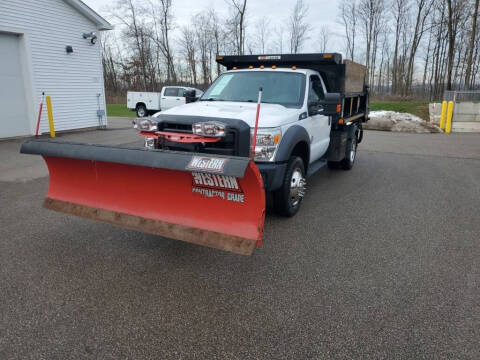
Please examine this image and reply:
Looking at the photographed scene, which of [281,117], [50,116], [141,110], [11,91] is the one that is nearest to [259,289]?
[281,117]

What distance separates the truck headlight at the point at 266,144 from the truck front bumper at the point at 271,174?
92mm

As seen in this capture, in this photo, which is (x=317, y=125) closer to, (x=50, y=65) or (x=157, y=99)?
(x=50, y=65)

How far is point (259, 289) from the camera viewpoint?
327cm

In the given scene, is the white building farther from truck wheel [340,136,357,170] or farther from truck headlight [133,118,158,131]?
truck wheel [340,136,357,170]

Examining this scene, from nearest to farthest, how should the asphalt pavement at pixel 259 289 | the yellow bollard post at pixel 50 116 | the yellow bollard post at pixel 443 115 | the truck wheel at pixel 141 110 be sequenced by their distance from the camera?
the asphalt pavement at pixel 259 289, the yellow bollard post at pixel 50 116, the yellow bollard post at pixel 443 115, the truck wheel at pixel 141 110

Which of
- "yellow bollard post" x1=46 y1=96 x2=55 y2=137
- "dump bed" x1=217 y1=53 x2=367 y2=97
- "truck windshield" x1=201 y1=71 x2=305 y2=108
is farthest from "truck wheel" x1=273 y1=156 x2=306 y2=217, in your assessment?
"yellow bollard post" x1=46 y1=96 x2=55 y2=137

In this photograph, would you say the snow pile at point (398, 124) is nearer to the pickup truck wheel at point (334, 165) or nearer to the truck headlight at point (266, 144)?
the pickup truck wheel at point (334, 165)

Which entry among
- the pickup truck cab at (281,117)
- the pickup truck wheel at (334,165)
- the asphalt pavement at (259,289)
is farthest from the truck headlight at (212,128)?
Answer: the pickup truck wheel at (334,165)

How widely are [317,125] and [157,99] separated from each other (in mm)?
18458

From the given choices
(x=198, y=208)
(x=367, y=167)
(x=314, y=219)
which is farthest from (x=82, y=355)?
(x=367, y=167)

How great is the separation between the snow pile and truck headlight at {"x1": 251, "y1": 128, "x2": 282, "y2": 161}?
14465 millimetres

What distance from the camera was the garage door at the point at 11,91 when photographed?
11875 mm

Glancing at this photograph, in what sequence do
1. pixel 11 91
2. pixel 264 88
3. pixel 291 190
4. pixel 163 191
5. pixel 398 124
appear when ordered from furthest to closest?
1. pixel 398 124
2. pixel 11 91
3. pixel 264 88
4. pixel 291 190
5. pixel 163 191

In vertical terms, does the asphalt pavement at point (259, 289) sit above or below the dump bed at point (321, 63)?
below
